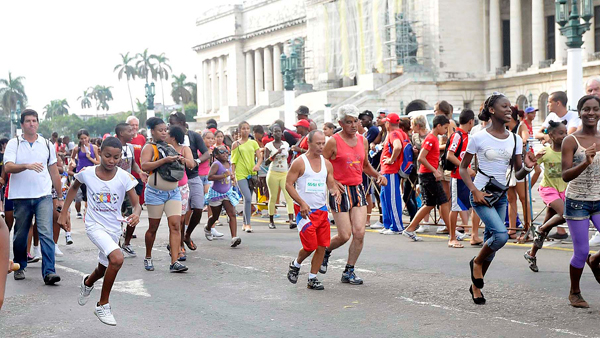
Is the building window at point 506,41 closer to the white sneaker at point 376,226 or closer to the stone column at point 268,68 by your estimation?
the stone column at point 268,68

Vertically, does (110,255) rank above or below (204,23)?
below

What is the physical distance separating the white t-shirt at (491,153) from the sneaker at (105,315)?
132 inches

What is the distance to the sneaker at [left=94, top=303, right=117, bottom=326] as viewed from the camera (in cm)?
681

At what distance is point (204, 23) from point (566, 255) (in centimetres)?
8533

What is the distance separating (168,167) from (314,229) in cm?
224

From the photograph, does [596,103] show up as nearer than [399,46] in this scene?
Yes

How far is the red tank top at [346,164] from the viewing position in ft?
28.7

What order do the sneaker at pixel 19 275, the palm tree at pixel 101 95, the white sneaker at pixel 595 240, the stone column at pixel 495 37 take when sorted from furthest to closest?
the palm tree at pixel 101 95
the stone column at pixel 495 37
the white sneaker at pixel 595 240
the sneaker at pixel 19 275

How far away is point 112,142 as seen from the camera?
7.38 meters

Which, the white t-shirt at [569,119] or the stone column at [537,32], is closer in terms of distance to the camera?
the white t-shirt at [569,119]

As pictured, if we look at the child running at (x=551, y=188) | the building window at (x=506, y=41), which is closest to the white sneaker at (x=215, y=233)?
A: the child running at (x=551, y=188)

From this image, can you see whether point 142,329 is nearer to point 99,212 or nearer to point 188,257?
point 99,212

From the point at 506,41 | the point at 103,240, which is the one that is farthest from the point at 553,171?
the point at 506,41

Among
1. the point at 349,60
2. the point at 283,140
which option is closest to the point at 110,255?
the point at 283,140
